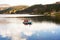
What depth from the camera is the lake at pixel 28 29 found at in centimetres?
101

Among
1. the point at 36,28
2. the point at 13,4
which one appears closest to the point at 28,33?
the point at 36,28

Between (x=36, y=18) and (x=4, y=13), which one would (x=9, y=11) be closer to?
(x=4, y=13)

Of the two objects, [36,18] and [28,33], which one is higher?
[36,18]

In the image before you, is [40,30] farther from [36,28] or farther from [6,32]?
[6,32]

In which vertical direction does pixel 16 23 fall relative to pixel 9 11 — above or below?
below

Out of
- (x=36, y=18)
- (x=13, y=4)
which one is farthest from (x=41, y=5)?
(x=13, y=4)

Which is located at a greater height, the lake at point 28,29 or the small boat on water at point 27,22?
the small boat on water at point 27,22

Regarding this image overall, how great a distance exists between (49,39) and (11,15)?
0.39 meters

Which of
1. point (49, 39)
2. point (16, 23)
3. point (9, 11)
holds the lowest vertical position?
point (49, 39)

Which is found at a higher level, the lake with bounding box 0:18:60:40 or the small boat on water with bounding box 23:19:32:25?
the small boat on water with bounding box 23:19:32:25

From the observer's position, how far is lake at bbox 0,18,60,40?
1.01 m

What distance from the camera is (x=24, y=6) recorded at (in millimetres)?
1057

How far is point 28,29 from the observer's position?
1.03 metres

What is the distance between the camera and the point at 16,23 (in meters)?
1.03
